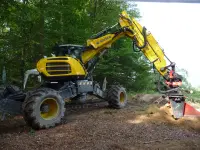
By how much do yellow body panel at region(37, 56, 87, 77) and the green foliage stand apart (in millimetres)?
2044

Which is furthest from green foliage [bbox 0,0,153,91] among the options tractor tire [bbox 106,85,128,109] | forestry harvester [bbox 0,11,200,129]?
tractor tire [bbox 106,85,128,109]

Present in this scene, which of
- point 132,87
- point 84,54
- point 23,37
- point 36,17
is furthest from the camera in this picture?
point 132,87

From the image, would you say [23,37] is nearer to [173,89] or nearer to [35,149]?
[173,89]

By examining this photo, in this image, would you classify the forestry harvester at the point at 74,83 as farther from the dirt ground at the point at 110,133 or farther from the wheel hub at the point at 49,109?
the dirt ground at the point at 110,133

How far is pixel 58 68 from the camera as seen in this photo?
752cm

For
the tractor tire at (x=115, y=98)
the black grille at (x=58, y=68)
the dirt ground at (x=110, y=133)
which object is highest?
the black grille at (x=58, y=68)

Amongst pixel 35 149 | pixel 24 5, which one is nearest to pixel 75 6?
pixel 24 5

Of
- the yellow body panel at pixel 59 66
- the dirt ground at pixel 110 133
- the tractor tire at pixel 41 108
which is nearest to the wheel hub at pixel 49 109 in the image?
the tractor tire at pixel 41 108

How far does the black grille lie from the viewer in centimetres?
742

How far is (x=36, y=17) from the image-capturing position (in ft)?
35.0

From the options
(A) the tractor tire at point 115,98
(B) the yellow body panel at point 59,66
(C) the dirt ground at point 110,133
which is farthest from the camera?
(A) the tractor tire at point 115,98

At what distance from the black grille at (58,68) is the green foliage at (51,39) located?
214 cm

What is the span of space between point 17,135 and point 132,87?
10.1m

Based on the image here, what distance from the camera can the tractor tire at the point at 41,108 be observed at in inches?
246
